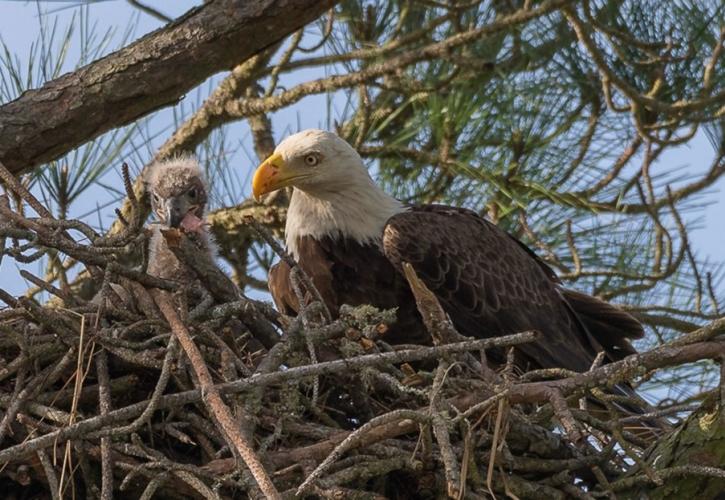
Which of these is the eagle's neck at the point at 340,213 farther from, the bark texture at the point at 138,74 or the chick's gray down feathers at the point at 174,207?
the bark texture at the point at 138,74

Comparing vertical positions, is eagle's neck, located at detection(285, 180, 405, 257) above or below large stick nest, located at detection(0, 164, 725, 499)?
above

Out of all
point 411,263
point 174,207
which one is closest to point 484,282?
point 411,263

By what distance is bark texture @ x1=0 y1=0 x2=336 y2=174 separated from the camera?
4574 millimetres

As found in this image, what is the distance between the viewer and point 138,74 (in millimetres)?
4633

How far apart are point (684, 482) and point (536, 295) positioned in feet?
6.27

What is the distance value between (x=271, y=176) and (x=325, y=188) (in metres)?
0.31

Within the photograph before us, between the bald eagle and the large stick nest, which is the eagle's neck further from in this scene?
the large stick nest

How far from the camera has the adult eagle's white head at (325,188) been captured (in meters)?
5.69

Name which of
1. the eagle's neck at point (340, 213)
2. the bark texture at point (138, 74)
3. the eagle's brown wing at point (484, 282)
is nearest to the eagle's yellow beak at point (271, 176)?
the eagle's neck at point (340, 213)

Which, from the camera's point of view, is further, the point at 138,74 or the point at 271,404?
the point at 138,74

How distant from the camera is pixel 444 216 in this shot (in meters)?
5.76

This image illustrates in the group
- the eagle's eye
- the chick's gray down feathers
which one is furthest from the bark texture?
the eagle's eye

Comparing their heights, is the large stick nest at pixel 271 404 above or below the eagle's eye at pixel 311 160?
below

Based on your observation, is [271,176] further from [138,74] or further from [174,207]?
[138,74]
